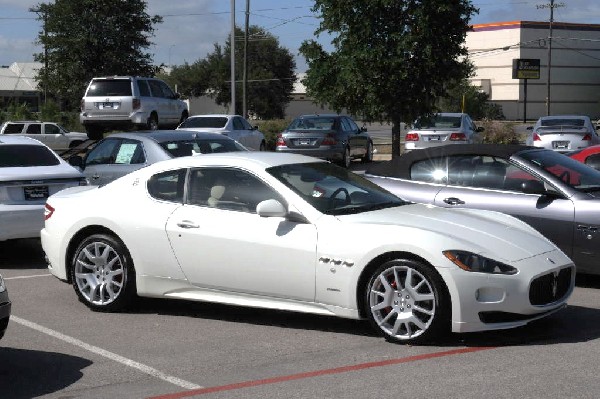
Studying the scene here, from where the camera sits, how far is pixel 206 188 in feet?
27.5

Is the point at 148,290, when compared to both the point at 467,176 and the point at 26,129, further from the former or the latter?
the point at 26,129

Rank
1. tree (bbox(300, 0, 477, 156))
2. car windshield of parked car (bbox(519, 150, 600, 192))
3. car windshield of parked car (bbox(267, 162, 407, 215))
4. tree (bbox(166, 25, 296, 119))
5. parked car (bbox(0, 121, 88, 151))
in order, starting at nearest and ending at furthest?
car windshield of parked car (bbox(267, 162, 407, 215)), car windshield of parked car (bbox(519, 150, 600, 192)), tree (bbox(300, 0, 477, 156)), parked car (bbox(0, 121, 88, 151)), tree (bbox(166, 25, 296, 119))

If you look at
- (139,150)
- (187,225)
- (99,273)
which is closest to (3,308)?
(187,225)

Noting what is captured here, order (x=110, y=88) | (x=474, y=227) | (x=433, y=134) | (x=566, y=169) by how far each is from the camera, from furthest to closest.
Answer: (x=433, y=134) < (x=110, y=88) < (x=566, y=169) < (x=474, y=227)

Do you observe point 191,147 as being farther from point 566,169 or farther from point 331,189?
point 331,189

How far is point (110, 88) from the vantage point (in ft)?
83.8

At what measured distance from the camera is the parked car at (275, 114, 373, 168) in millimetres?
27172

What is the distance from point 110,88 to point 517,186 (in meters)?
17.3

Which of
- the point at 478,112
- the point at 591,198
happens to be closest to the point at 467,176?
the point at 591,198

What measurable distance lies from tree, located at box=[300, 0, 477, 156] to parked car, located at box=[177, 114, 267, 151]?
105 inches

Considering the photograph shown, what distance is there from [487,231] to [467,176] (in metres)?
2.99

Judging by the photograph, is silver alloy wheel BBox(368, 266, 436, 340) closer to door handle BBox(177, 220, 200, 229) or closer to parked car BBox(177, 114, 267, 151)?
door handle BBox(177, 220, 200, 229)

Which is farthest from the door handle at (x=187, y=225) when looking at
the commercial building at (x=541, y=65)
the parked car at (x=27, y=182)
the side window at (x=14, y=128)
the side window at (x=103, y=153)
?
the commercial building at (x=541, y=65)

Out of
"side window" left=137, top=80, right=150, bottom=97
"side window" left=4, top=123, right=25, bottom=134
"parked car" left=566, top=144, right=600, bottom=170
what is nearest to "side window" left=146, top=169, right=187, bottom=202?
"parked car" left=566, top=144, right=600, bottom=170
